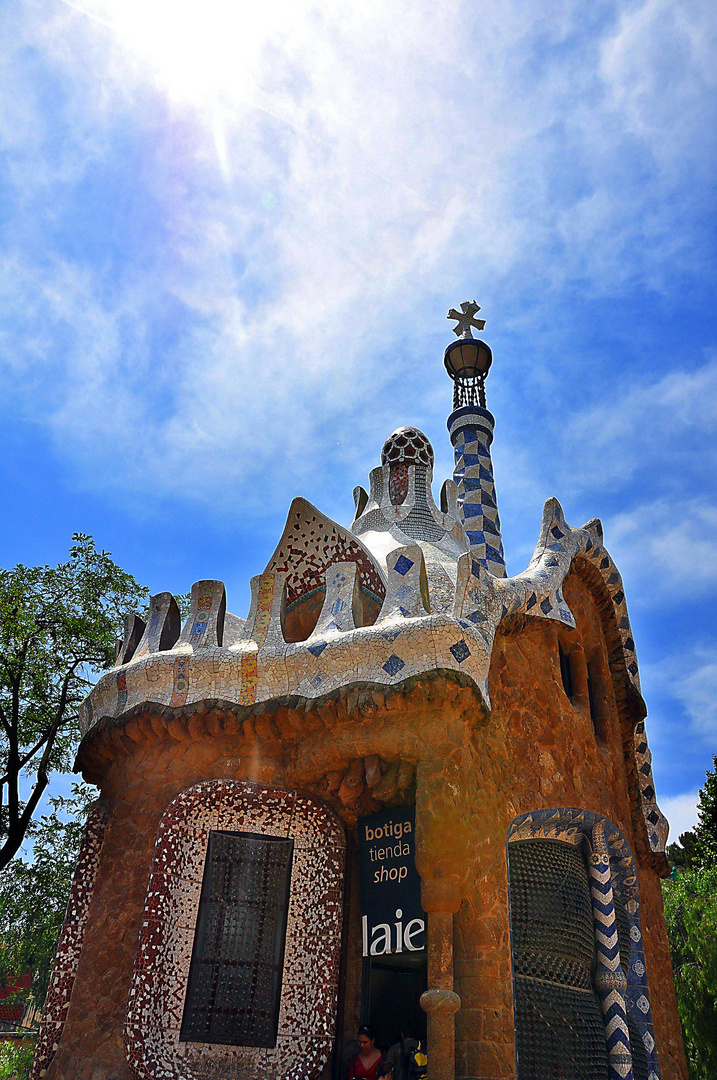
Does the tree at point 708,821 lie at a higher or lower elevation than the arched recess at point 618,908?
higher

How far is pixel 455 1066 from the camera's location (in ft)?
15.8

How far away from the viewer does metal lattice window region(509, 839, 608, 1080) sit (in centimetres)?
539

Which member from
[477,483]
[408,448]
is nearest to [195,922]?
[408,448]

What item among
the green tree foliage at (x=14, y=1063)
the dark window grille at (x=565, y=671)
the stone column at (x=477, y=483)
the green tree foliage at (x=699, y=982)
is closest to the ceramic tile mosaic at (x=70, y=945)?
the dark window grille at (x=565, y=671)

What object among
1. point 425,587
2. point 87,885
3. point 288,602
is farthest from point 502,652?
point 87,885

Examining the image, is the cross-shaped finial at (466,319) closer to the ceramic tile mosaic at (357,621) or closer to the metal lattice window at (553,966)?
the ceramic tile mosaic at (357,621)

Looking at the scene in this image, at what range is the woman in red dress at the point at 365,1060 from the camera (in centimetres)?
516

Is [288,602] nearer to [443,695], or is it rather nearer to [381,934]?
[443,695]

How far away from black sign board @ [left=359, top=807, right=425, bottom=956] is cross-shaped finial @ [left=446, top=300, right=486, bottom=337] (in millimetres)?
9091

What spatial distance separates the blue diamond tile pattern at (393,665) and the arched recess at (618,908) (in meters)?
1.57

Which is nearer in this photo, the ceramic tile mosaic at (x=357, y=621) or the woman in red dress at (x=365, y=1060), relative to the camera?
the woman in red dress at (x=365, y=1060)

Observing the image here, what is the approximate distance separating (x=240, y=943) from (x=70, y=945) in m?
1.35

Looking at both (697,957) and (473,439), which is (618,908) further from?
(473,439)

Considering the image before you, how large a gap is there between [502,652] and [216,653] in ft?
7.62
